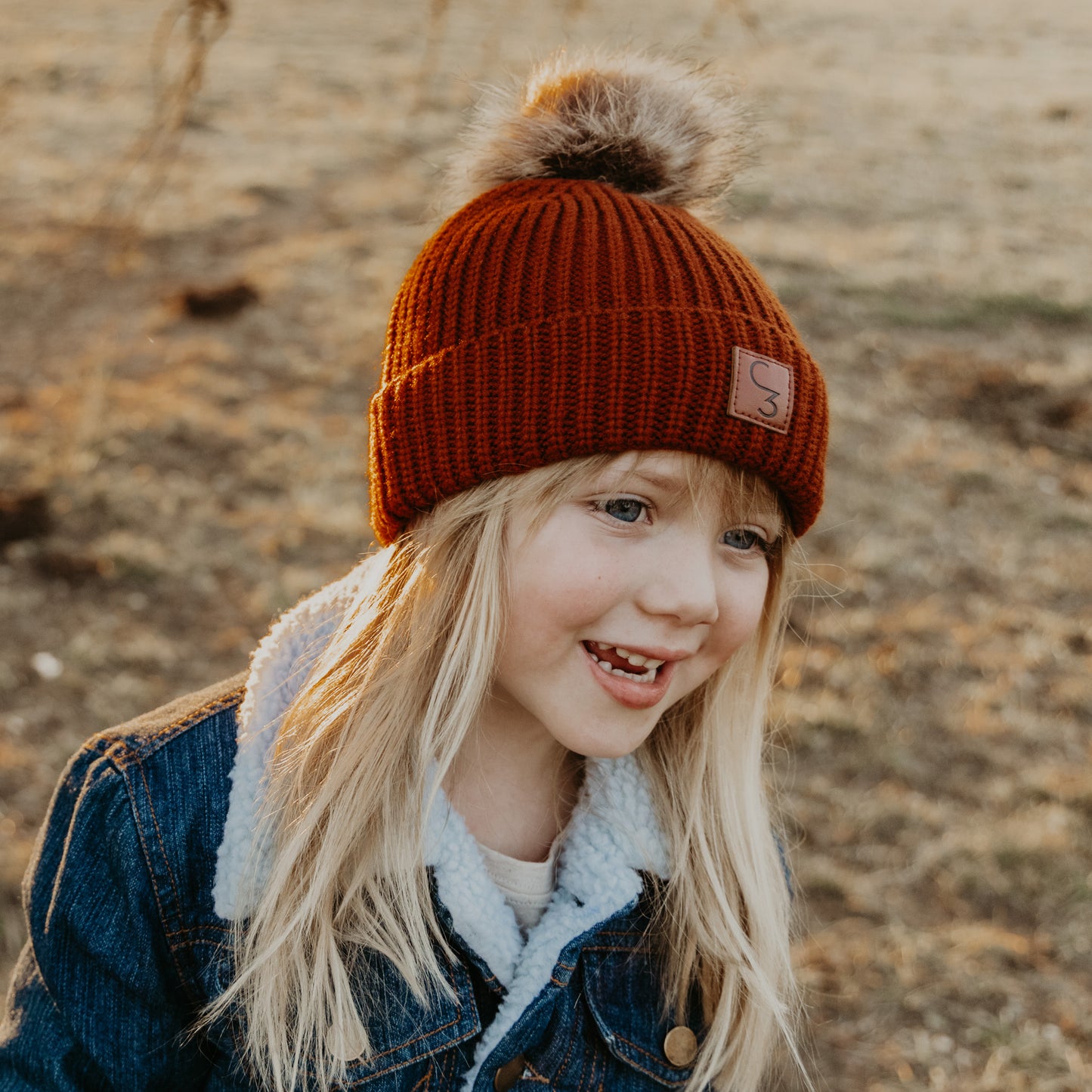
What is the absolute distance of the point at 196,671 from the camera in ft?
13.1

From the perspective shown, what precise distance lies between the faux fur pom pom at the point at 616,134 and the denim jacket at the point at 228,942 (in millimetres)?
737

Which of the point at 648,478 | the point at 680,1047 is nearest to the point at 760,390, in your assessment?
the point at 648,478

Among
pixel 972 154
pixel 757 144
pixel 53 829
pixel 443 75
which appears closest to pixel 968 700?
pixel 757 144

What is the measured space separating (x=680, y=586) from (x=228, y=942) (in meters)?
0.84

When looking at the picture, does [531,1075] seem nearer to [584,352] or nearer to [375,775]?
[375,775]

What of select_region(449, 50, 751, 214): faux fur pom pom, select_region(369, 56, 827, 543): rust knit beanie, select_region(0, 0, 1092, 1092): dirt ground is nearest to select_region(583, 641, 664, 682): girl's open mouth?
select_region(369, 56, 827, 543): rust knit beanie

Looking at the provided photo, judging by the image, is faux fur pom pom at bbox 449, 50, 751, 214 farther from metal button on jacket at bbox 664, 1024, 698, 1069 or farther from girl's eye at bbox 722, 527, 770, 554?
metal button on jacket at bbox 664, 1024, 698, 1069

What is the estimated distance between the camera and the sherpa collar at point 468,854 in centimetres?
164

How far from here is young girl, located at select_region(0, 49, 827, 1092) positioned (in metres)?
1.56

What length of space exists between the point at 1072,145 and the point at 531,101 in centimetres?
1099

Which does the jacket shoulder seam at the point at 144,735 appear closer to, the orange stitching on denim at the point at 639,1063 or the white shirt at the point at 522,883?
the white shirt at the point at 522,883

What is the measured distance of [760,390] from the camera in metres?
1.60

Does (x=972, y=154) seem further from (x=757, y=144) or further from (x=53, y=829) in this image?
(x=53, y=829)

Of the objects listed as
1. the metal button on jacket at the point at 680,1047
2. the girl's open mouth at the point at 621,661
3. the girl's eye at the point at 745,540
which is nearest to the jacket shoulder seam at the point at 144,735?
the girl's open mouth at the point at 621,661
